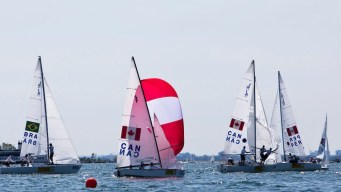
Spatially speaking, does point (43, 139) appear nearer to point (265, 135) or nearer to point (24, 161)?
point (24, 161)

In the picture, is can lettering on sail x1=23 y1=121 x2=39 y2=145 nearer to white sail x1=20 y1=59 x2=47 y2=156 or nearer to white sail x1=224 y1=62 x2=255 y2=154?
white sail x1=20 y1=59 x2=47 y2=156

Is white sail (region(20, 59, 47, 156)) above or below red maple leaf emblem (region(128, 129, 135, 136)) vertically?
above

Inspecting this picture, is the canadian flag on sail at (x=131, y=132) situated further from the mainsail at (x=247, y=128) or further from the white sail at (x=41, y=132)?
the mainsail at (x=247, y=128)

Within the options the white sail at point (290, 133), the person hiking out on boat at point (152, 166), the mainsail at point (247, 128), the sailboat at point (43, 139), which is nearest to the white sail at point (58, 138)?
the sailboat at point (43, 139)

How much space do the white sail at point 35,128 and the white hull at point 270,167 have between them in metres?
15.8

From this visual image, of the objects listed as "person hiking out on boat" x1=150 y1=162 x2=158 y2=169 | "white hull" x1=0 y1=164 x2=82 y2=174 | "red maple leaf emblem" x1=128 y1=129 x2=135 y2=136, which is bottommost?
"person hiking out on boat" x1=150 y1=162 x2=158 y2=169

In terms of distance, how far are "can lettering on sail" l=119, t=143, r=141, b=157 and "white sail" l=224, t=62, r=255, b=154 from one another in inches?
810

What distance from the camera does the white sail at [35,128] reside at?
8038 centimetres

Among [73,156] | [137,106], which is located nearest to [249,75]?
[73,156]

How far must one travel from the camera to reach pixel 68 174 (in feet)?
273

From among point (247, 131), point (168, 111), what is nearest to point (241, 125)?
point (247, 131)

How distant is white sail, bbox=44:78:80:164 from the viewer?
3174 inches

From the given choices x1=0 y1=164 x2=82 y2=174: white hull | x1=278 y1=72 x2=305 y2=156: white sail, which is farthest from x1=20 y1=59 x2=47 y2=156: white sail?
x1=278 y1=72 x2=305 y2=156: white sail

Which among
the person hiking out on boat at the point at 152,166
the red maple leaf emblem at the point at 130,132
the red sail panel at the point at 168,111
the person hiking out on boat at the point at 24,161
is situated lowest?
the person hiking out on boat at the point at 152,166
